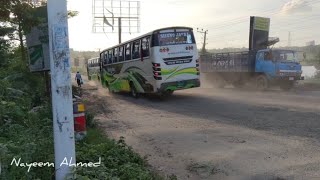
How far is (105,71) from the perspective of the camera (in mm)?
27391

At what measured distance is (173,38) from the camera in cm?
1814

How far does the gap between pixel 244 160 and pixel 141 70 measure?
12603mm

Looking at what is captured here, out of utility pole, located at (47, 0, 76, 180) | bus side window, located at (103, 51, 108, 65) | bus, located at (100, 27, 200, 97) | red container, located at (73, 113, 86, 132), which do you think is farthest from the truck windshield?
utility pole, located at (47, 0, 76, 180)

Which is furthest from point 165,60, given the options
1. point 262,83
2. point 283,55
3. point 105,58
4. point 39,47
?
point 105,58

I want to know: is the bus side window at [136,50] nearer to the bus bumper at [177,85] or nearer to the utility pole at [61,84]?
the bus bumper at [177,85]

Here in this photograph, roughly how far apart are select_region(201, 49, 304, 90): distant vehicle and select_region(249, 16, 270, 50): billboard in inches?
106

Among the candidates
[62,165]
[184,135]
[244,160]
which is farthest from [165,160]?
[62,165]

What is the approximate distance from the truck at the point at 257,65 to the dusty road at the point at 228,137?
5.54m

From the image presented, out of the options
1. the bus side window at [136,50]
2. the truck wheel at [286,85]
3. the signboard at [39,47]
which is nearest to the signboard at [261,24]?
the truck wheel at [286,85]

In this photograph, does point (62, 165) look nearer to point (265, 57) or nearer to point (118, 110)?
point (118, 110)

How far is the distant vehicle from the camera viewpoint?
2147cm

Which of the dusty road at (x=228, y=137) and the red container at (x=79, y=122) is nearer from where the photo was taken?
the dusty road at (x=228, y=137)

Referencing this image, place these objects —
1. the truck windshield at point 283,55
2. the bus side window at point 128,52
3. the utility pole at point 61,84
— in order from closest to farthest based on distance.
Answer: the utility pole at point 61,84 → the bus side window at point 128,52 → the truck windshield at point 283,55

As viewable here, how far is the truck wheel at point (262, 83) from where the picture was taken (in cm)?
2208
